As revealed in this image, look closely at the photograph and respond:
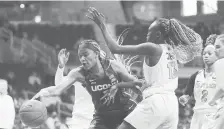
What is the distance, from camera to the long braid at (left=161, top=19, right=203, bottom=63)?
4759mm

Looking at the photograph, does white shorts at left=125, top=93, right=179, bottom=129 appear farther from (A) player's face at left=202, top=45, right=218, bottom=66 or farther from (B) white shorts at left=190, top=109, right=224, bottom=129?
(A) player's face at left=202, top=45, right=218, bottom=66

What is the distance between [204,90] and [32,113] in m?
2.37

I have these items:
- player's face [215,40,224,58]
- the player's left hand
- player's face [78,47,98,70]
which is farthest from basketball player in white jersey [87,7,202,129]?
player's face [215,40,224,58]

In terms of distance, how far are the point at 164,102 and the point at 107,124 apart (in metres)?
0.98

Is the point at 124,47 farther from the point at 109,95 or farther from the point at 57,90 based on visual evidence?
the point at 57,90

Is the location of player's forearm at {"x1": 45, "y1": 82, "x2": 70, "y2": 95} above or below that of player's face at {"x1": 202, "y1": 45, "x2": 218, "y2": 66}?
below

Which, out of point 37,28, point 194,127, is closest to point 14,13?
point 37,28

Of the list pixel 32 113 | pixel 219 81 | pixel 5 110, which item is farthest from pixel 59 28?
pixel 219 81

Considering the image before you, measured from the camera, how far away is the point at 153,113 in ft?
14.0

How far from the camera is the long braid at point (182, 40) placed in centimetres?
476

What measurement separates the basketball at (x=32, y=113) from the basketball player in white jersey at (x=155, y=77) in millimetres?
1828

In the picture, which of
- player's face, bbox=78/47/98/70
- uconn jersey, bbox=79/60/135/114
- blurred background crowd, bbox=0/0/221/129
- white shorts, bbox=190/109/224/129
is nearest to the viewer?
uconn jersey, bbox=79/60/135/114

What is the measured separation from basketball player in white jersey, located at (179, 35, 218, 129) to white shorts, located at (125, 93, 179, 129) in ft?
5.94

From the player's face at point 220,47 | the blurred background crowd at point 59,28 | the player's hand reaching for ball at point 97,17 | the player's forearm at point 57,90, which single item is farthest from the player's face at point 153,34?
the blurred background crowd at point 59,28
